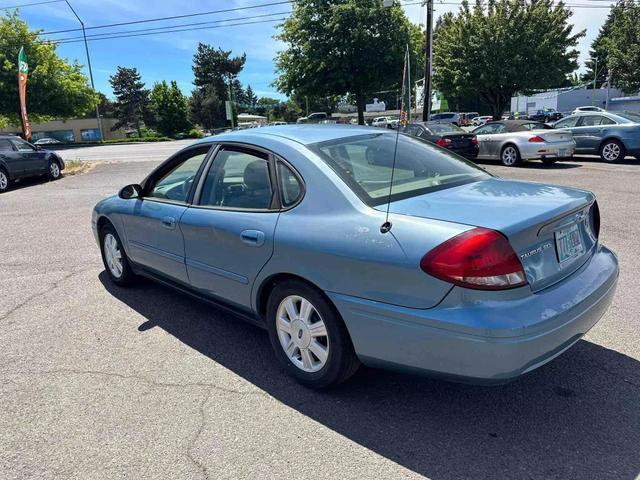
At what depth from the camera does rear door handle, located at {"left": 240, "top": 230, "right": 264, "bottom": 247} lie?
10.2ft

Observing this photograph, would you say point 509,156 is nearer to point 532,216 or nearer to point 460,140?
point 460,140

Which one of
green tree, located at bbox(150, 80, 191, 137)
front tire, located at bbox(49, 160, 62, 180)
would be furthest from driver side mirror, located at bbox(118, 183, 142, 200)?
green tree, located at bbox(150, 80, 191, 137)

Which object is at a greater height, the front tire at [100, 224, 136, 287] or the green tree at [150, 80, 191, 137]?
the green tree at [150, 80, 191, 137]

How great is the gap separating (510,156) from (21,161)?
14047mm

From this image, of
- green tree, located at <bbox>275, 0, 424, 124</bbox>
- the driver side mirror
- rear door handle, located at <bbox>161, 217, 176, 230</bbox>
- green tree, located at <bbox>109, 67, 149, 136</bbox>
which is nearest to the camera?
rear door handle, located at <bbox>161, 217, 176, 230</bbox>

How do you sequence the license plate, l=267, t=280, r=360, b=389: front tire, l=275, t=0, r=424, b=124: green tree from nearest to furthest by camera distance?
the license plate
l=267, t=280, r=360, b=389: front tire
l=275, t=0, r=424, b=124: green tree

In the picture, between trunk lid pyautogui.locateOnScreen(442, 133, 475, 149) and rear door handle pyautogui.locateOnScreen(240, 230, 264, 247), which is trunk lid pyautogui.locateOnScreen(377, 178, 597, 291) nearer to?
rear door handle pyautogui.locateOnScreen(240, 230, 264, 247)

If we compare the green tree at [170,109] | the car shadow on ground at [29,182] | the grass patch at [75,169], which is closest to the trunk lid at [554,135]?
the car shadow on ground at [29,182]

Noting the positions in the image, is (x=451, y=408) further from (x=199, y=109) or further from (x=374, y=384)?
(x=199, y=109)

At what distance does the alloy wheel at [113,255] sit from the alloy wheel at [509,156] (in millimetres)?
12048

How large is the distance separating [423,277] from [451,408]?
95cm

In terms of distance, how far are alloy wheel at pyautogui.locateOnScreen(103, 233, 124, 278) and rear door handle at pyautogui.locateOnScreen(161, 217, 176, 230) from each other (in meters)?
1.17

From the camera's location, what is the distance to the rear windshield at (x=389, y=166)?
2957 millimetres

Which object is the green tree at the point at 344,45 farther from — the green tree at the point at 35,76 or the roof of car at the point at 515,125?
the green tree at the point at 35,76
